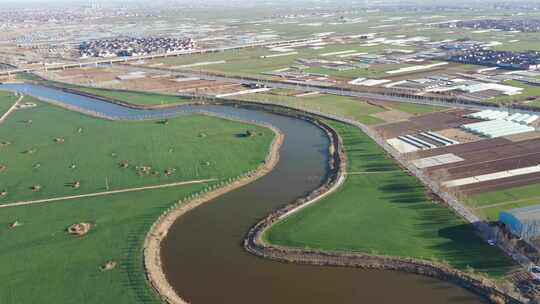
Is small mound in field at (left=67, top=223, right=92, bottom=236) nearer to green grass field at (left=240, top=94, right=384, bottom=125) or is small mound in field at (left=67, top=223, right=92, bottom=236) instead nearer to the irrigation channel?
the irrigation channel

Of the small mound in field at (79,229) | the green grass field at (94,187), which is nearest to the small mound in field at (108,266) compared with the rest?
the green grass field at (94,187)

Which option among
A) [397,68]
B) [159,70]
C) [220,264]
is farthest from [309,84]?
[220,264]

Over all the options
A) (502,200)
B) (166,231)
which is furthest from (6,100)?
(502,200)

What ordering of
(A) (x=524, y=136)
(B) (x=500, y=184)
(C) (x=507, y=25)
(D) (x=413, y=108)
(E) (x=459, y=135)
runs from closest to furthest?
1. (B) (x=500, y=184)
2. (A) (x=524, y=136)
3. (E) (x=459, y=135)
4. (D) (x=413, y=108)
5. (C) (x=507, y=25)

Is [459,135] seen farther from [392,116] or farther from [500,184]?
[500,184]

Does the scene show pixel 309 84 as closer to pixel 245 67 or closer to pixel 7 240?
pixel 245 67

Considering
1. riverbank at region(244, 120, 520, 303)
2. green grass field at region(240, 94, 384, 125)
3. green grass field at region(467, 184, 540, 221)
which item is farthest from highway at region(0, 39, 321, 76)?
green grass field at region(467, 184, 540, 221)

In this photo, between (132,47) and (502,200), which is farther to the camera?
(132,47)

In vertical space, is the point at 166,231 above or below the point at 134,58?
below
